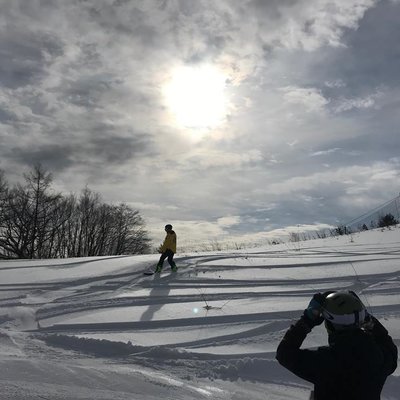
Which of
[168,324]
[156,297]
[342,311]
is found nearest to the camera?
[342,311]

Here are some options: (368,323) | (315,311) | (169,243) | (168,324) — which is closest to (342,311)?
Result: (315,311)

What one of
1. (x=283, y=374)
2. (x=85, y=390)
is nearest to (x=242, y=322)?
(x=283, y=374)

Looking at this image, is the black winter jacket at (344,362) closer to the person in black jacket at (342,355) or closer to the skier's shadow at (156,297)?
the person in black jacket at (342,355)

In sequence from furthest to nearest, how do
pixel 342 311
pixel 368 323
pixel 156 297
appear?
1. pixel 156 297
2. pixel 368 323
3. pixel 342 311

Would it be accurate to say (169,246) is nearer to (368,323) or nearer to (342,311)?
(368,323)

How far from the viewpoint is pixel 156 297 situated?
31.1 feet

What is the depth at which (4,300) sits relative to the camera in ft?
30.3

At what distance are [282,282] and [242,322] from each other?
365 centimetres

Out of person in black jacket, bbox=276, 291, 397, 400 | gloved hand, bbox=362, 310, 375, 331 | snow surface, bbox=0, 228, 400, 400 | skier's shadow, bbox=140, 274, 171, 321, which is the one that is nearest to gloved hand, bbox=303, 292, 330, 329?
person in black jacket, bbox=276, 291, 397, 400

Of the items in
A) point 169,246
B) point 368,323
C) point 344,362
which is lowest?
point 344,362

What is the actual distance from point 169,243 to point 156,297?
4.04m

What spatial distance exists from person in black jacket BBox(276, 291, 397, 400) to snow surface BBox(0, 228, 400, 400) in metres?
2.19

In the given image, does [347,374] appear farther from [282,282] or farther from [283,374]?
[282,282]

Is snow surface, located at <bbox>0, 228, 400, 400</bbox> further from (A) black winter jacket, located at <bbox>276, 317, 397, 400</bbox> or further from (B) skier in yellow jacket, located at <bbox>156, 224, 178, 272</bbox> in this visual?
(A) black winter jacket, located at <bbox>276, 317, 397, 400</bbox>
